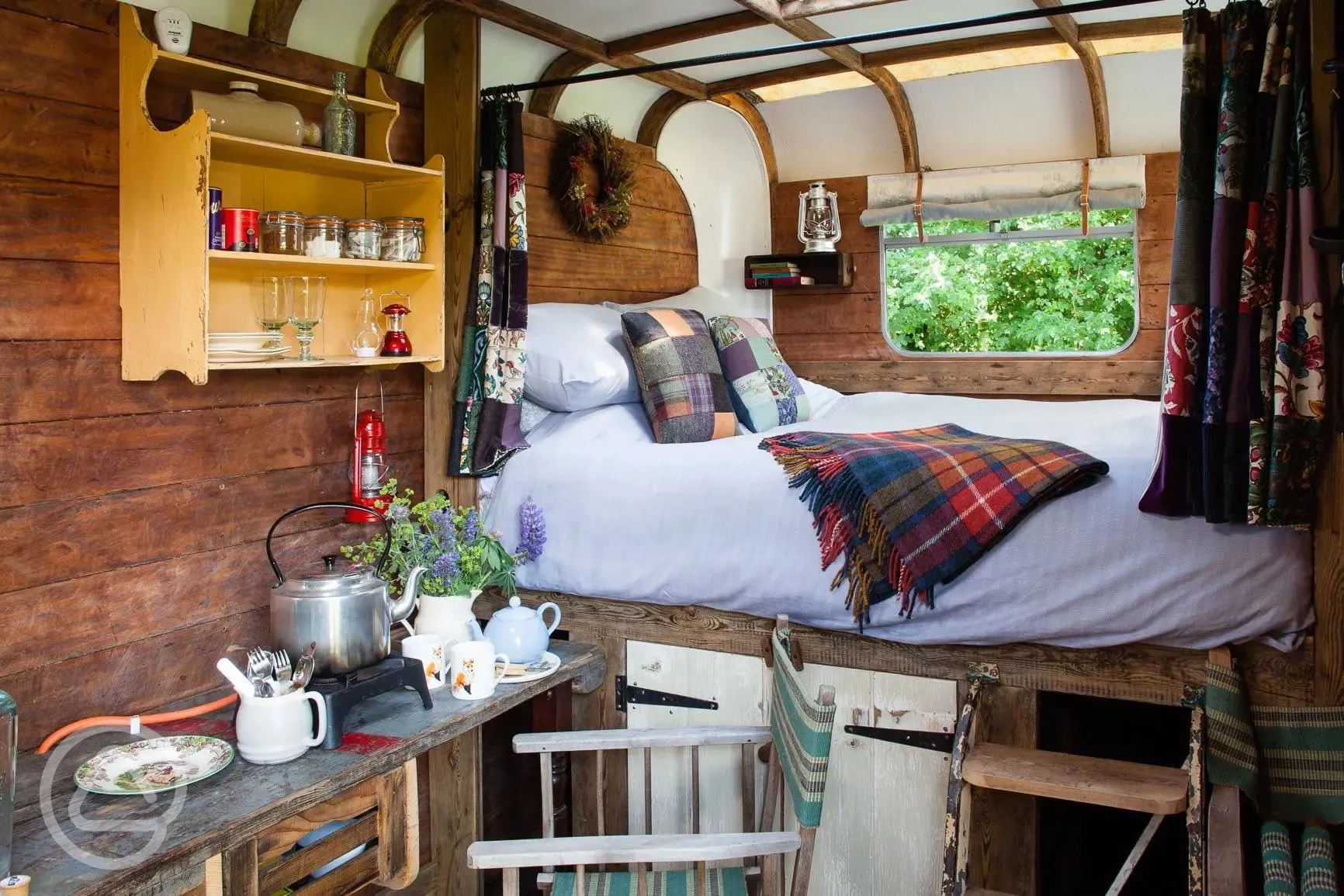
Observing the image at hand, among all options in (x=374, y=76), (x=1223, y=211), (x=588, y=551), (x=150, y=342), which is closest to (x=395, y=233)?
(x=374, y=76)

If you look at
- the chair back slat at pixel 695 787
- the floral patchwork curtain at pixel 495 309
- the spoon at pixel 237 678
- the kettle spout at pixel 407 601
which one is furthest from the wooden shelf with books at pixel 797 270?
the spoon at pixel 237 678

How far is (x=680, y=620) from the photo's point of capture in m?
2.83

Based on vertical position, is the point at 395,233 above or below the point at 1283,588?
above

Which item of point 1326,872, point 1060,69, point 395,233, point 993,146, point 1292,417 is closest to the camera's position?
point 1326,872

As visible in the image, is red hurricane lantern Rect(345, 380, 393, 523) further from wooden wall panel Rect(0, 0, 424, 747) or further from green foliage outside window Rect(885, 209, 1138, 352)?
green foliage outside window Rect(885, 209, 1138, 352)

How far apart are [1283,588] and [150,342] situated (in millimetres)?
2208

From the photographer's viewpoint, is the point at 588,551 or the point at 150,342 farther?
the point at 588,551

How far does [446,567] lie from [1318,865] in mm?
1752

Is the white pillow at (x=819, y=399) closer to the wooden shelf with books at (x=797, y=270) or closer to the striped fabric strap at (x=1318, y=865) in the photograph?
the wooden shelf with books at (x=797, y=270)

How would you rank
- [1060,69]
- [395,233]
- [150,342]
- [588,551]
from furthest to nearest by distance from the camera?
[1060,69]
[588,551]
[395,233]
[150,342]

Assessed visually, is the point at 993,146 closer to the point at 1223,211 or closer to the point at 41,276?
the point at 1223,211

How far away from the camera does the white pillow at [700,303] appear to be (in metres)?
4.04

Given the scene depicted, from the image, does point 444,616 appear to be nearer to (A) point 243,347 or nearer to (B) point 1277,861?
(A) point 243,347

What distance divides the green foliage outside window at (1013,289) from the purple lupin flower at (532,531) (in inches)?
101
